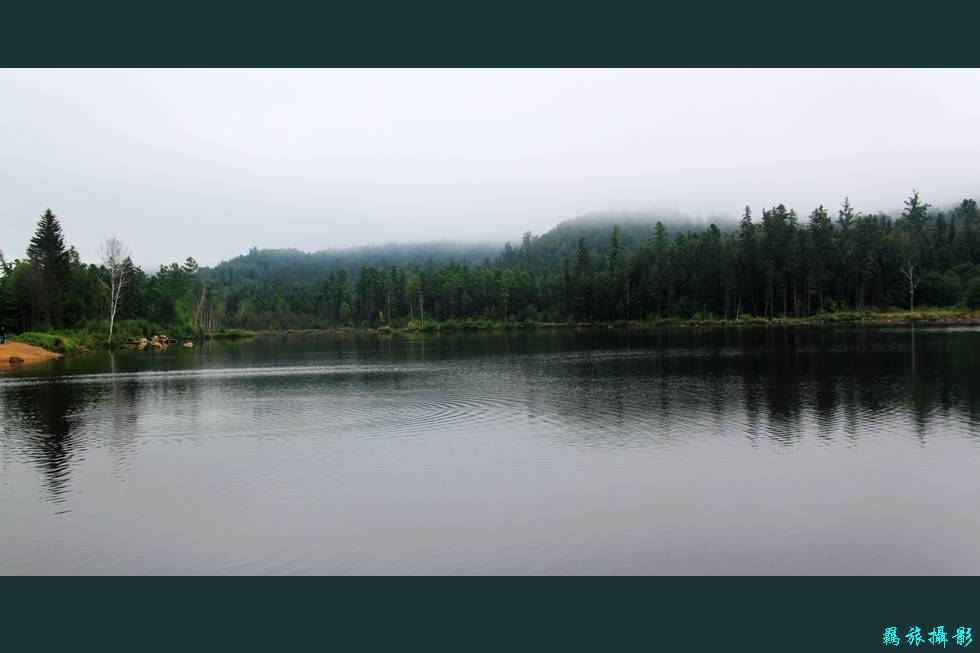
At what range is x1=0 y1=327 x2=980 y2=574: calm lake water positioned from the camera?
11164mm

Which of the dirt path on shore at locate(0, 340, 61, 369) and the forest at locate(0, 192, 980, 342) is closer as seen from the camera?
the dirt path on shore at locate(0, 340, 61, 369)

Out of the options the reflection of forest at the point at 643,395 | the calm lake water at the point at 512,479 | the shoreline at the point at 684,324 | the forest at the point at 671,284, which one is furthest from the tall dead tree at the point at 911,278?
the calm lake water at the point at 512,479

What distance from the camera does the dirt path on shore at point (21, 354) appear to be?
193ft

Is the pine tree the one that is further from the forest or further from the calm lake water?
the calm lake water

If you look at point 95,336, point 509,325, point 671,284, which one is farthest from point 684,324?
point 95,336

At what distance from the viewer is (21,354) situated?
61.9 meters

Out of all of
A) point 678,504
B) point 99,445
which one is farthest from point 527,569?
point 99,445

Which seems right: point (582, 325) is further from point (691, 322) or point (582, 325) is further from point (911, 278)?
point (911, 278)

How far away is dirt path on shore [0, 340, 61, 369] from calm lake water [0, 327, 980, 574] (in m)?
34.1

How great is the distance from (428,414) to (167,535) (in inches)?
533

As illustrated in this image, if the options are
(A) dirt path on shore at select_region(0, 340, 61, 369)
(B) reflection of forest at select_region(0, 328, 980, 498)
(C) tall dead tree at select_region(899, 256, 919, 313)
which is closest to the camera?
(B) reflection of forest at select_region(0, 328, 980, 498)

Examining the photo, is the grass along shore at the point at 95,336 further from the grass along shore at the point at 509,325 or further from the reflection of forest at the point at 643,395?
the reflection of forest at the point at 643,395

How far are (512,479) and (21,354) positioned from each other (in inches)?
2550

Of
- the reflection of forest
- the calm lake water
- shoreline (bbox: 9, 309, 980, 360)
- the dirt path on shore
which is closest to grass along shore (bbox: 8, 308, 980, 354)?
shoreline (bbox: 9, 309, 980, 360)
